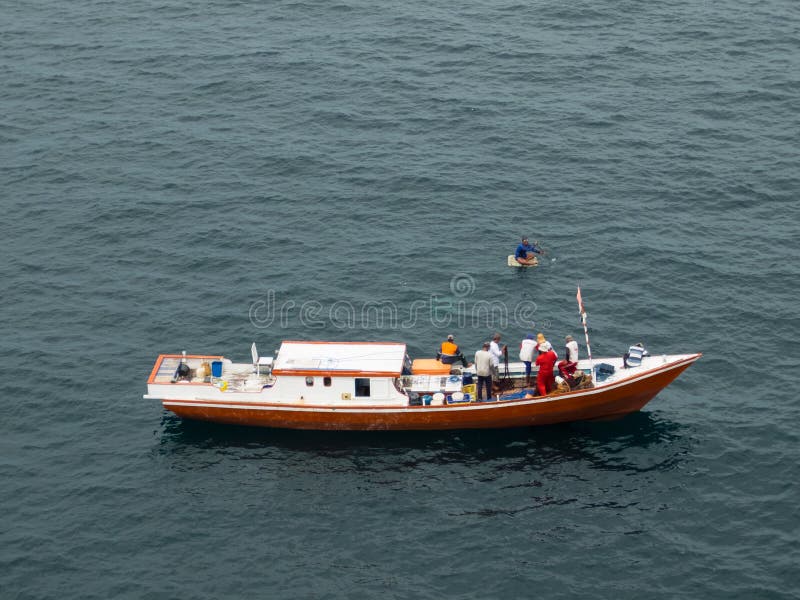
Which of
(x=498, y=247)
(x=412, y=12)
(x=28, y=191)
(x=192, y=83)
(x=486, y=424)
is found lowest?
(x=486, y=424)

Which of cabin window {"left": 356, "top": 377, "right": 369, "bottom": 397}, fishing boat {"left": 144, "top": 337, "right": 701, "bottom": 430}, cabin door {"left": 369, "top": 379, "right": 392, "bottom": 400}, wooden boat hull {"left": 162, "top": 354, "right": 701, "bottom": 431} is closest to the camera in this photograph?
wooden boat hull {"left": 162, "top": 354, "right": 701, "bottom": 431}

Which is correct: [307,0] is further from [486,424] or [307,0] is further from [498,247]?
[486,424]

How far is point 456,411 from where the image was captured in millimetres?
57062

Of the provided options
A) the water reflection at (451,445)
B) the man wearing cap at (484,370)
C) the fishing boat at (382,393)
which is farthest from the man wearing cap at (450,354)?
the water reflection at (451,445)

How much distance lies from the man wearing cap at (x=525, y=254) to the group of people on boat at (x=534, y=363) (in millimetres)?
12008

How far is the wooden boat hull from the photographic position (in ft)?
186

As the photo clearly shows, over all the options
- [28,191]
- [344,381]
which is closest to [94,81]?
[28,191]

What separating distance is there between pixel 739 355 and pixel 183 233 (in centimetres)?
3492

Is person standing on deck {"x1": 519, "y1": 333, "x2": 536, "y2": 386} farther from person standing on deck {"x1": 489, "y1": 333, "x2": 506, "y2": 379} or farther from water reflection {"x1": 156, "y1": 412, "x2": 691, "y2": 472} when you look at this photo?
water reflection {"x1": 156, "y1": 412, "x2": 691, "y2": 472}

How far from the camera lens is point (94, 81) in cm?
9288

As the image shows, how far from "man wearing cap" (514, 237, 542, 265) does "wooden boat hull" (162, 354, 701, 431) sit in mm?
14860

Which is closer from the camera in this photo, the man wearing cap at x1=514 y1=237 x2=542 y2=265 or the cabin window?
the cabin window

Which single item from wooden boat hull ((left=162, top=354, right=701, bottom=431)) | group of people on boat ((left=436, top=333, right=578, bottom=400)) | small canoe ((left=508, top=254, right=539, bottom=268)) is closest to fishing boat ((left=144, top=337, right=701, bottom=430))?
wooden boat hull ((left=162, top=354, right=701, bottom=431))

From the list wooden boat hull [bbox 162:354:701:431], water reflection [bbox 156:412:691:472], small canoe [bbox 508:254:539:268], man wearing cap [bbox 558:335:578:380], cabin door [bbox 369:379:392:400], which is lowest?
water reflection [bbox 156:412:691:472]
